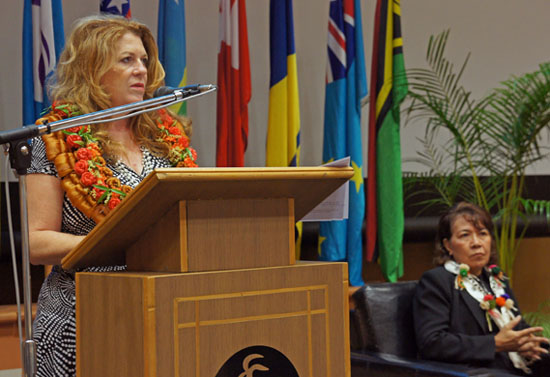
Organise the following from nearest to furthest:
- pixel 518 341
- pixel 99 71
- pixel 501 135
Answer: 1. pixel 99 71
2. pixel 518 341
3. pixel 501 135

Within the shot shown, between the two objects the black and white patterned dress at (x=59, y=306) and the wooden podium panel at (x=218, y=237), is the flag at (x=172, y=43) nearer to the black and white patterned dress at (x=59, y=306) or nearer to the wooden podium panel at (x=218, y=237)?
the black and white patterned dress at (x=59, y=306)

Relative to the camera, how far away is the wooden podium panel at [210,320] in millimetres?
1455

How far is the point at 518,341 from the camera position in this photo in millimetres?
3270

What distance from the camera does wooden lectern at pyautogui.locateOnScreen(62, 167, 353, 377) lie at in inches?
57.6

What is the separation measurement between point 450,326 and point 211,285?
6.82 ft

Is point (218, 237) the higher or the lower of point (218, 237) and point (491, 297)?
the higher

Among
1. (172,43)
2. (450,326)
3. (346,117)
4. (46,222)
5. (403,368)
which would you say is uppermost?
(172,43)

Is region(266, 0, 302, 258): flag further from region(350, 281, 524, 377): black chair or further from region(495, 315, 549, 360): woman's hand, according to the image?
region(495, 315, 549, 360): woman's hand

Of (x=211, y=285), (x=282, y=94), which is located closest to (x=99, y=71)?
(x=211, y=285)

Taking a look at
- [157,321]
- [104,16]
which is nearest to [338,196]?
[157,321]

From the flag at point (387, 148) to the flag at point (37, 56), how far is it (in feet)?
6.12

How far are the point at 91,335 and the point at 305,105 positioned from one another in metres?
3.56

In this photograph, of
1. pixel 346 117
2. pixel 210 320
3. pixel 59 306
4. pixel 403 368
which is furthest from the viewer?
pixel 346 117

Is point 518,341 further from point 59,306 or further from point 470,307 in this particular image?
point 59,306
